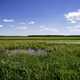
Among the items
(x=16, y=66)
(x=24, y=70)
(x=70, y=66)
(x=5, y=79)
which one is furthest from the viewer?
(x=70, y=66)

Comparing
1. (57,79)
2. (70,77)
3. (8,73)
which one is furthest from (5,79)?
(70,77)

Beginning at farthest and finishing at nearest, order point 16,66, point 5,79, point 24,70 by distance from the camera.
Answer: point 16,66 → point 24,70 → point 5,79

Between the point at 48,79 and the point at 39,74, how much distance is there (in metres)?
0.43

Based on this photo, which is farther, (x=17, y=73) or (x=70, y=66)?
(x=70, y=66)

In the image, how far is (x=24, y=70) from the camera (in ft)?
33.1

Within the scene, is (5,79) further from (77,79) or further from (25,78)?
(77,79)

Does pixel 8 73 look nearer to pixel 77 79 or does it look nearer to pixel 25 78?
pixel 25 78

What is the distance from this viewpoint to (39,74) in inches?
394

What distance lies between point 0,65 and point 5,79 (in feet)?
4.40

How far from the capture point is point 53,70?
10.7 meters

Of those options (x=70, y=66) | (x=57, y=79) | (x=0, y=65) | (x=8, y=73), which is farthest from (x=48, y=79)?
(x=70, y=66)

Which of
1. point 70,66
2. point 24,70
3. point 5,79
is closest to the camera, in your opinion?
point 5,79

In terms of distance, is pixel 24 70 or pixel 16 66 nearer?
pixel 24 70

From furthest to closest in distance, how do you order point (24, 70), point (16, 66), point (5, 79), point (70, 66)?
1. point (70, 66)
2. point (16, 66)
3. point (24, 70)
4. point (5, 79)
